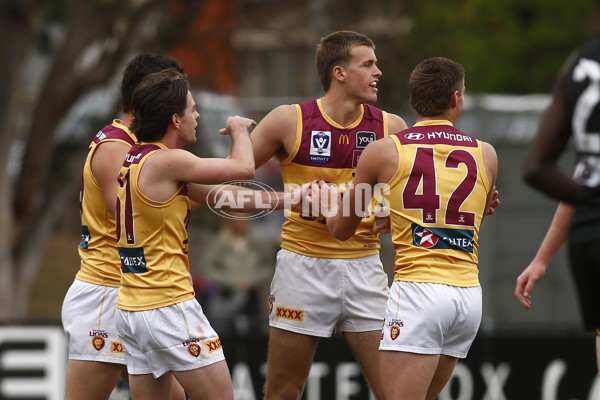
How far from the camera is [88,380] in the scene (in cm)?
554

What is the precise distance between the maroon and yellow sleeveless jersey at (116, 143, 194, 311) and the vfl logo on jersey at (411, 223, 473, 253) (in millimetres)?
1267

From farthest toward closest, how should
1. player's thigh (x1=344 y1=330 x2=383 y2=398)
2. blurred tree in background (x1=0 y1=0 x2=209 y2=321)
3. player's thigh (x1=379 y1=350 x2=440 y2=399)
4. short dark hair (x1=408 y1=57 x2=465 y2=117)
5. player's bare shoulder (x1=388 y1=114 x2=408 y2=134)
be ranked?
blurred tree in background (x1=0 y1=0 x2=209 y2=321)
player's bare shoulder (x1=388 y1=114 x2=408 y2=134)
player's thigh (x1=344 y1=330 x2=383 y2=398)
short dark hair (x1=408 y1=57 x2=465 y2=117)
player's thigh (x1=379 y1=350 x2=440 y2=399)

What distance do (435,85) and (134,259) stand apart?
74.3 inches

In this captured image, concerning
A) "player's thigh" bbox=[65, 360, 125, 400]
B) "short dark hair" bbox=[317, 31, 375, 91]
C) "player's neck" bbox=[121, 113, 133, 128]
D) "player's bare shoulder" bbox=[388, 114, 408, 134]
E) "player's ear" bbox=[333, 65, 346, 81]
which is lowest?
"player's thigh" bbox=[65, 360, 125, 400]

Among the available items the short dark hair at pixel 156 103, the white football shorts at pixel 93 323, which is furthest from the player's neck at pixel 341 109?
the white football shorts at pixel 93 323

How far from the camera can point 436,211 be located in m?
5.07

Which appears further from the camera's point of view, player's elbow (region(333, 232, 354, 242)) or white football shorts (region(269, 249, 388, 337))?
white football shorts (region(269, 249, 388, 337))

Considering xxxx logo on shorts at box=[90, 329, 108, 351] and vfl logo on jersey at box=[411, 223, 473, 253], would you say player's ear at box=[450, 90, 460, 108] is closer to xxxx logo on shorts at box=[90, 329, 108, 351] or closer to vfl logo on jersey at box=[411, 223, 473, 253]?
vfl logo on jersey at box=[411, 223, 473, 253]

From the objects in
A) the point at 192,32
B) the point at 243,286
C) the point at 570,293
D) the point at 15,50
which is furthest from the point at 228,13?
the point at 570,293

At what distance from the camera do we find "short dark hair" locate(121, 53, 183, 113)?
5480mm

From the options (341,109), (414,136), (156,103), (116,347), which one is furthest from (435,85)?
(116,347)

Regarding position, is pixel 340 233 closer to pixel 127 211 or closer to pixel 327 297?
pixel 327 297

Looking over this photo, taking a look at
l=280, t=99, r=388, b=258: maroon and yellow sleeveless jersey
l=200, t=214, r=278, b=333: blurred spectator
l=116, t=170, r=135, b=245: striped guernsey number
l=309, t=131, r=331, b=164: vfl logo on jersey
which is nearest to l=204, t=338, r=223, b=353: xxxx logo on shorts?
l=116, t=170, r=135, b=245: striped guernsey number

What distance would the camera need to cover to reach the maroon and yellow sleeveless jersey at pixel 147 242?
4.90 m
